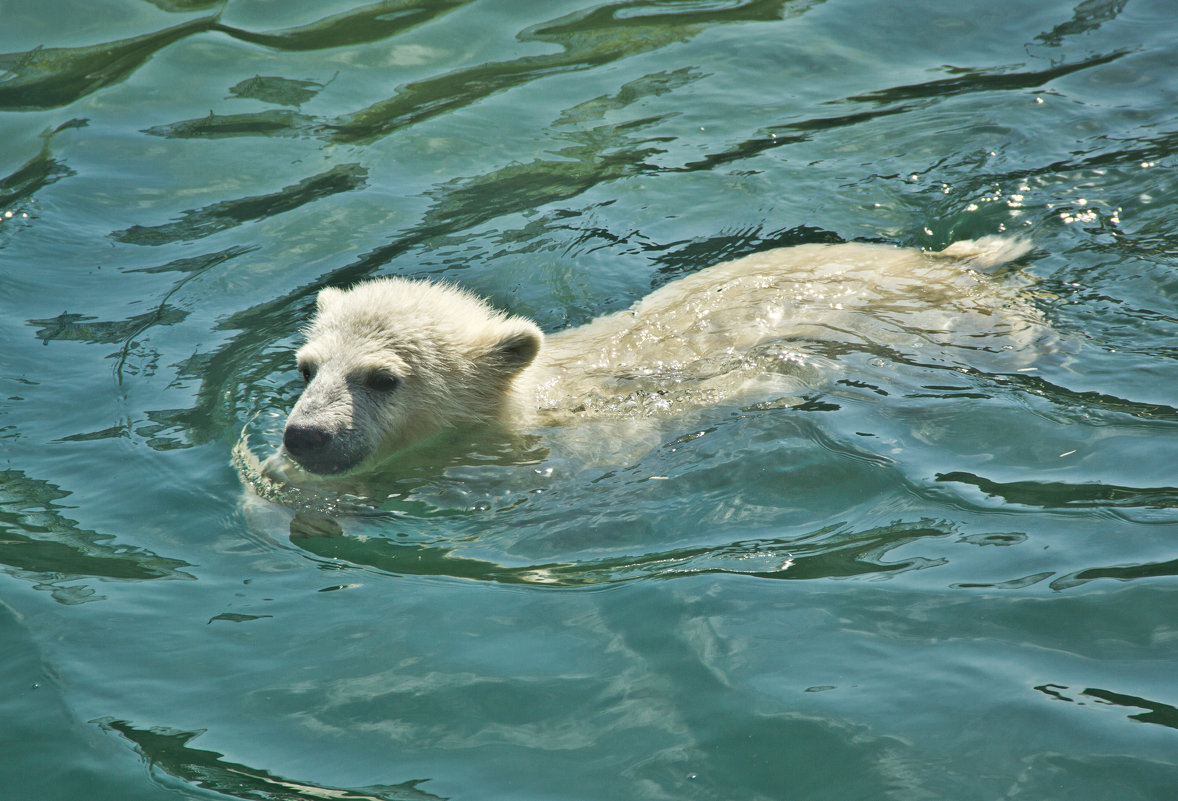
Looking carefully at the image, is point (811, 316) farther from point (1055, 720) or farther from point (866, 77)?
point (866, 77)

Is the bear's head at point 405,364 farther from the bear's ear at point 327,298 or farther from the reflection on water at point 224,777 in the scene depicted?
the reflection on water at point 224,777

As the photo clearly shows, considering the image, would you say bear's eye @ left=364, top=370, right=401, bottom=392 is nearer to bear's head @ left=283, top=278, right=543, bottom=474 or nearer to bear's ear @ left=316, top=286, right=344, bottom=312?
bear's head @ left=283, top=278, right=543, bottom=474

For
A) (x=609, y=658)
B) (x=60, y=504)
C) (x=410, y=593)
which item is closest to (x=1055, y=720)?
(x=609, y=658)

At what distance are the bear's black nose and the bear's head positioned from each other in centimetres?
23

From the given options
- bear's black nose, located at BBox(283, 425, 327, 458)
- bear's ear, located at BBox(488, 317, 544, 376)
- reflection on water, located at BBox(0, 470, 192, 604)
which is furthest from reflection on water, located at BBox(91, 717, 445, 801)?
bear's ear, located at BBox(488, 317, 544, 376)

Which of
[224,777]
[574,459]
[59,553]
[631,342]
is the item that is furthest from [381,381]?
[224,777]

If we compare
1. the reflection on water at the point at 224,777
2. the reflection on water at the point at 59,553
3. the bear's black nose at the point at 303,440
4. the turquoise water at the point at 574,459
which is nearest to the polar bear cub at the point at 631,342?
the bear's black nose at the point at 303,440

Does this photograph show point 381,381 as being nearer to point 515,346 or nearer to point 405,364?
point 405,364

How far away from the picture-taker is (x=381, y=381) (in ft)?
20.5

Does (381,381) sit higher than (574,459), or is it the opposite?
(381,381)

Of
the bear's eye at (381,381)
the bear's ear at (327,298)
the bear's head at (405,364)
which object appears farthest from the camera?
the bear's ear at (327,298)

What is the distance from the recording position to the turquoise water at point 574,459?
3.83 meters

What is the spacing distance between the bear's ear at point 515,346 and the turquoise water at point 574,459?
72 cm

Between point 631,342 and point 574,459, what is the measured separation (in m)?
1.14
